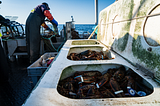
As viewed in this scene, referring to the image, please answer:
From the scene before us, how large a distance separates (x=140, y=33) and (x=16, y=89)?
4232mm

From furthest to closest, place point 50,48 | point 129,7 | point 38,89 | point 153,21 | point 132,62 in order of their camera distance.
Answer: point 50,48
point 129,7
point 132,62
point 153,21
point 38,89

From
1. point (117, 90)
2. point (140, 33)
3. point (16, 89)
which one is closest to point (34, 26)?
point (16, 89)

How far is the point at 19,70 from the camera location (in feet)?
17.3

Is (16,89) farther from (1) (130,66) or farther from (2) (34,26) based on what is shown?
(1) (130,66)

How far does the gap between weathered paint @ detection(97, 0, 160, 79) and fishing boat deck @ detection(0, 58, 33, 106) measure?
3370mm

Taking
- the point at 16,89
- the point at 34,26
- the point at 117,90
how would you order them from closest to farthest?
the point at 117,90 → the point at 16,89 → the point at 34,26

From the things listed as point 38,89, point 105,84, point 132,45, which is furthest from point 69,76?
point 132,45

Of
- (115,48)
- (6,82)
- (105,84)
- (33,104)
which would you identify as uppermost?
(115,48)

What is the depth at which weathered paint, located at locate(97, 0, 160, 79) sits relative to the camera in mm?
1686

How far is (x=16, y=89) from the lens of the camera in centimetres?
360

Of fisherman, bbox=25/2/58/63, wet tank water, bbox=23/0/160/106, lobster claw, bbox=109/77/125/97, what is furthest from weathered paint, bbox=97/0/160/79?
fisherman, bbox=25/2/58/63

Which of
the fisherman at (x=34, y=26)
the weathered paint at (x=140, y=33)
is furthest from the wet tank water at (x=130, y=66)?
the fisherman at (x=34, y=26)

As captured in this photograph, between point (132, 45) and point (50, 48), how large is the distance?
556cm

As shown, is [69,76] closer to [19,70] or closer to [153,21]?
[153,21]
